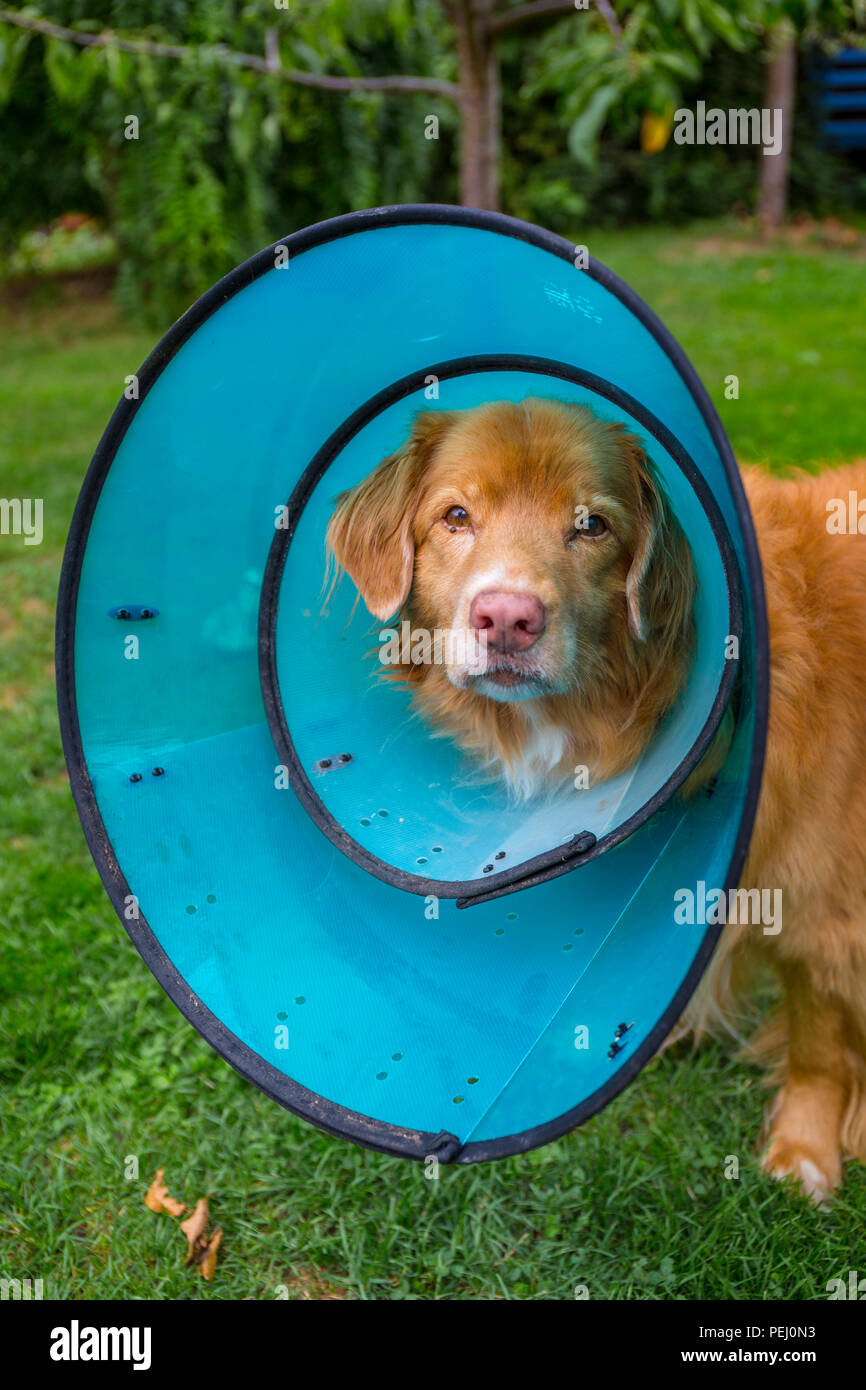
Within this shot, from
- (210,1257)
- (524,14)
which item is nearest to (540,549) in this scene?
(210,1257)

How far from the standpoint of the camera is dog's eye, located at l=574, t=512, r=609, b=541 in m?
2.34

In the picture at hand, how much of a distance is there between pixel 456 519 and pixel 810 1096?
1749 millimetres

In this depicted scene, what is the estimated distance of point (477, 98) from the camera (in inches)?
177

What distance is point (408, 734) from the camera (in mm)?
2811

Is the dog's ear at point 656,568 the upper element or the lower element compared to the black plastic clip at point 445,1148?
upper

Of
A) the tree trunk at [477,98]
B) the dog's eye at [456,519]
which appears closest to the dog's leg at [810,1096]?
the dog's eye at [456,519]

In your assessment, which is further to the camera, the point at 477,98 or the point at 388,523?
the point at 477,98

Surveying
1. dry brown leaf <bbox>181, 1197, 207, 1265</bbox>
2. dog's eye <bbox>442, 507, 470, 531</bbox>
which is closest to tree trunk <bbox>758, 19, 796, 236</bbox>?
dog's eye <bbox>442, 507, 470, 531</bbox>

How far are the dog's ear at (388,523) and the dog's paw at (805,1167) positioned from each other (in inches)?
66.3

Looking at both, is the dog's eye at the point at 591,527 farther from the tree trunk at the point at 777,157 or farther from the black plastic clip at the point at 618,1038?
the tree trunk at the point at 777,157

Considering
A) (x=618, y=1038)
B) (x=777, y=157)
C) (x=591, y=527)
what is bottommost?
(x=618, y=1038)

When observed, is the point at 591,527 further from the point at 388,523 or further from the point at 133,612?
the point at 133,612

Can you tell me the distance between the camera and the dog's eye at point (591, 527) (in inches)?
92.0

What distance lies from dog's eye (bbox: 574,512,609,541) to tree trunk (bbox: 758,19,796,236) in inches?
541
